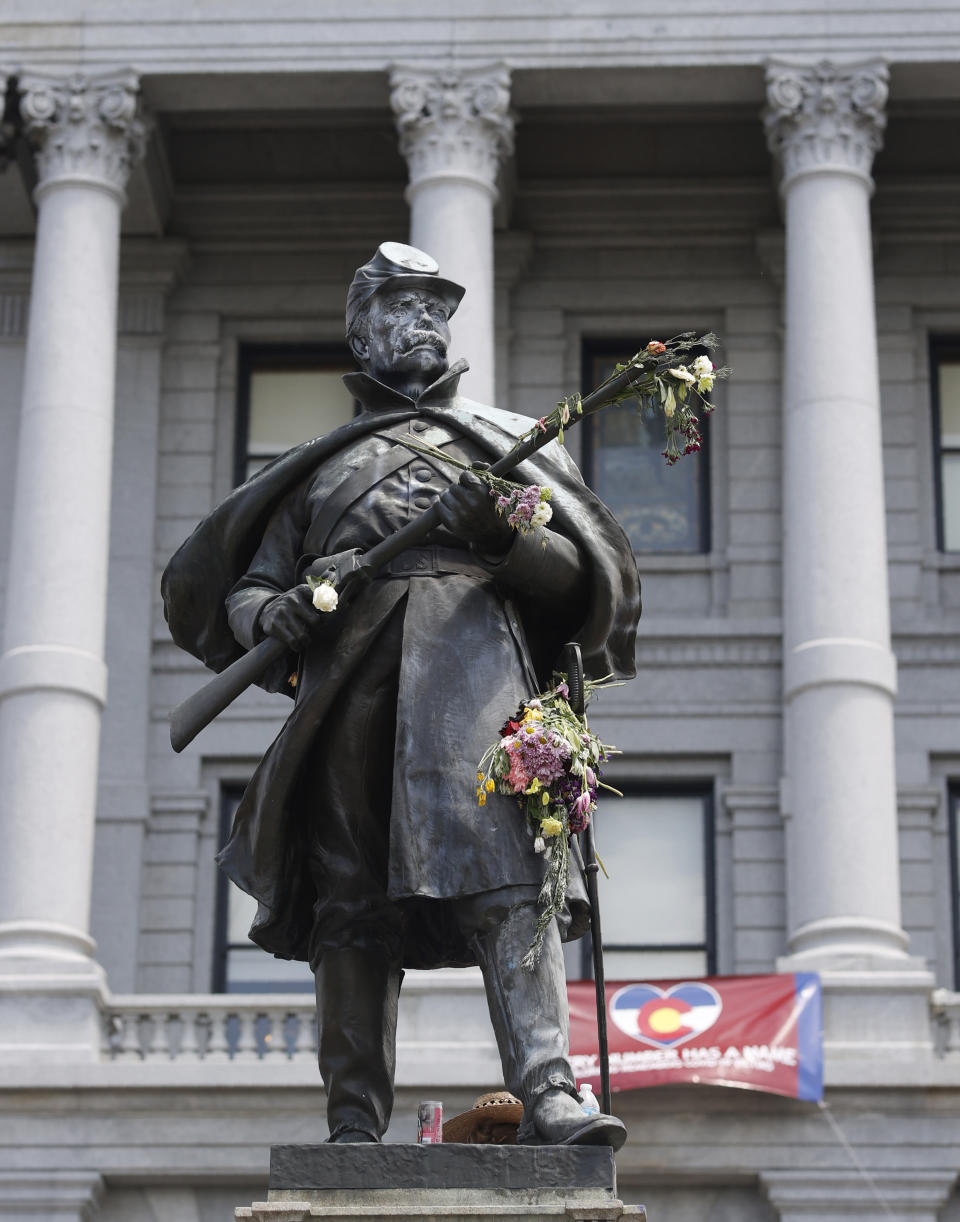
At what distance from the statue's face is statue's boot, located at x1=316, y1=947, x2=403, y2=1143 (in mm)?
1526

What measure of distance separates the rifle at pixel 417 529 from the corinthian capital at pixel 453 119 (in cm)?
2019

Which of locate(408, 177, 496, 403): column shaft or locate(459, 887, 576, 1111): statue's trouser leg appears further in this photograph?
locate(408, 177, 496, 403): column shaft

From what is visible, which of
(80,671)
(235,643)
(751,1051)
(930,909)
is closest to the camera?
(235,643)

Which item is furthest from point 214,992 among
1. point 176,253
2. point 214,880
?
point 176,253

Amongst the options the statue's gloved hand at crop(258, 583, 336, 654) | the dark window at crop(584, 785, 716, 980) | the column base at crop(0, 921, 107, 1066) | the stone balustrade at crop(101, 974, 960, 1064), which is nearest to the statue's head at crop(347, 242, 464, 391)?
the statue's gloved hand at crop(258, 583, 336, 654)

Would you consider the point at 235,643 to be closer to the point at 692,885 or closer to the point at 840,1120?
the point at 840,1120

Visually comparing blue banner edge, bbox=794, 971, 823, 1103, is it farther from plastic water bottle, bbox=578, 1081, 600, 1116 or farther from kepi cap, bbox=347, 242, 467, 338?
plastic water bottle, bbox=578, 1081, 600, 1116

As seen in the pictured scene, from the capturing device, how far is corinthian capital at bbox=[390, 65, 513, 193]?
88.4 feet

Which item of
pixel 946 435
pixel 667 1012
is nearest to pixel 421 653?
pixel 667 1012

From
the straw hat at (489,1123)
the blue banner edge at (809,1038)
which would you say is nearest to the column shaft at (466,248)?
the blue banner edge at (809,1038)

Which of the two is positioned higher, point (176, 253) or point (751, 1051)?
point (176, 253)

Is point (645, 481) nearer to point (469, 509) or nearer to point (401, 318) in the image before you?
point (401, 318)

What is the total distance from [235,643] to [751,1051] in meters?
16.2

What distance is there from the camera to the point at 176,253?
1198 inches
